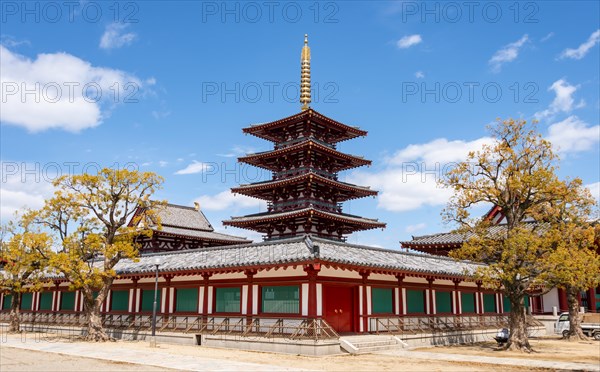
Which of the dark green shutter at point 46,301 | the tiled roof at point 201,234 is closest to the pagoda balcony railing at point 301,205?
the tiled roof at point 201,234

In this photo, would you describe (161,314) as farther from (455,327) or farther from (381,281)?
(455,327)

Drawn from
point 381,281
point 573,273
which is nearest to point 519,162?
point 573,273

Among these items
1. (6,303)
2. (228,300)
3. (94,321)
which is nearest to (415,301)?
(228,300)

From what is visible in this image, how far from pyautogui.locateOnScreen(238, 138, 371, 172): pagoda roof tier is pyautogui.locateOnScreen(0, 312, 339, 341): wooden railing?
551 inches

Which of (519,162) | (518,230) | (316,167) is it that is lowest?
(518,230)

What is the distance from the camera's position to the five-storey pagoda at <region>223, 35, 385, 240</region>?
116 feet

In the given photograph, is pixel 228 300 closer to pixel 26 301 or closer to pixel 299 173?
pixel 299 173

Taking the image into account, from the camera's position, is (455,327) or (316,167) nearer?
(455,327)

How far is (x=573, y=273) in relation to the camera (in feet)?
72.1

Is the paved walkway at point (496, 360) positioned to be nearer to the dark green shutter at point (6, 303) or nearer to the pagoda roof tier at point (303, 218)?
the pagoda roof tier at point (303, 218)

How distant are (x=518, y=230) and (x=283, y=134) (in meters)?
20.4

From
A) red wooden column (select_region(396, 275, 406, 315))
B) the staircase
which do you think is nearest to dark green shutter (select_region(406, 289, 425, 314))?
red wooden column (select_region(396, 275, 406, 315))

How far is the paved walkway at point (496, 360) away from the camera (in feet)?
58.7

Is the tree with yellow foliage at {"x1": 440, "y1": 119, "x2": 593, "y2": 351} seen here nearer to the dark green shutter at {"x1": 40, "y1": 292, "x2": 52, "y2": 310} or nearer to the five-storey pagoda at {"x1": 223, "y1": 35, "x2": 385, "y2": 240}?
the five-storey pagoda at {"x1": 223, "y1": 35, "x2": 385, "y2": 240}
